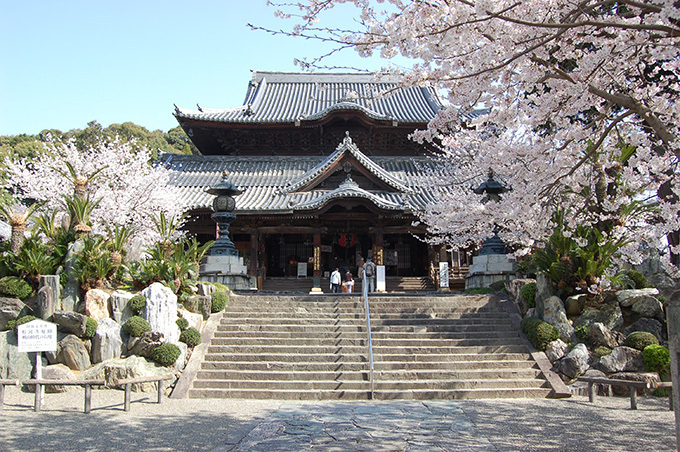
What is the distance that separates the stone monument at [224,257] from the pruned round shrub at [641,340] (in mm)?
10789

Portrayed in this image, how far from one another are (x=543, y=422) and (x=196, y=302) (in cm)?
848

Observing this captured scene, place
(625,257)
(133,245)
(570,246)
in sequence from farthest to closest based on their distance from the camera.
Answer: (133,245) < (570,246) < (625,257)

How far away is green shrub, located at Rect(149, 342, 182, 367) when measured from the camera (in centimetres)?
1026

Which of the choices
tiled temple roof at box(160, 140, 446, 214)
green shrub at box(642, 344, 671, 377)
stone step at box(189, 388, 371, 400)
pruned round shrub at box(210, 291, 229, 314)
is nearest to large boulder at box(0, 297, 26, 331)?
pruned round shrub at box(210, 291, 229, 314)

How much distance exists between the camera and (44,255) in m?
11.5

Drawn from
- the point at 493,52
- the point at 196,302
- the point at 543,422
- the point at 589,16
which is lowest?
the point at 543,422

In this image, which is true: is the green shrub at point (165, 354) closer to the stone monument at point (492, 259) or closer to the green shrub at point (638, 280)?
the stone monument at point (492, 259)

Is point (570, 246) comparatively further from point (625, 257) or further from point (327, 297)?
point (327, 297)

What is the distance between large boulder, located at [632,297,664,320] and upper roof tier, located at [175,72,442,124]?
15.1 metres

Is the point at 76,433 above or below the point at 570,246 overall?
below

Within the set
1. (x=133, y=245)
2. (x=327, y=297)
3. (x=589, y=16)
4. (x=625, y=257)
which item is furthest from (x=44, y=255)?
(x=625, y=257)

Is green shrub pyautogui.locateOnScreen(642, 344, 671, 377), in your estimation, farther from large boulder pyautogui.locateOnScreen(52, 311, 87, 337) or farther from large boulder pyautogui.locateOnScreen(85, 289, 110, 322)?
large boulder pyautogui.locateOnScreen(52, 311, 87, 337)

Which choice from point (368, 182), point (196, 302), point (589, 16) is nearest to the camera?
point (589, 16)

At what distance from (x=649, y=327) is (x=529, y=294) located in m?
2.67
